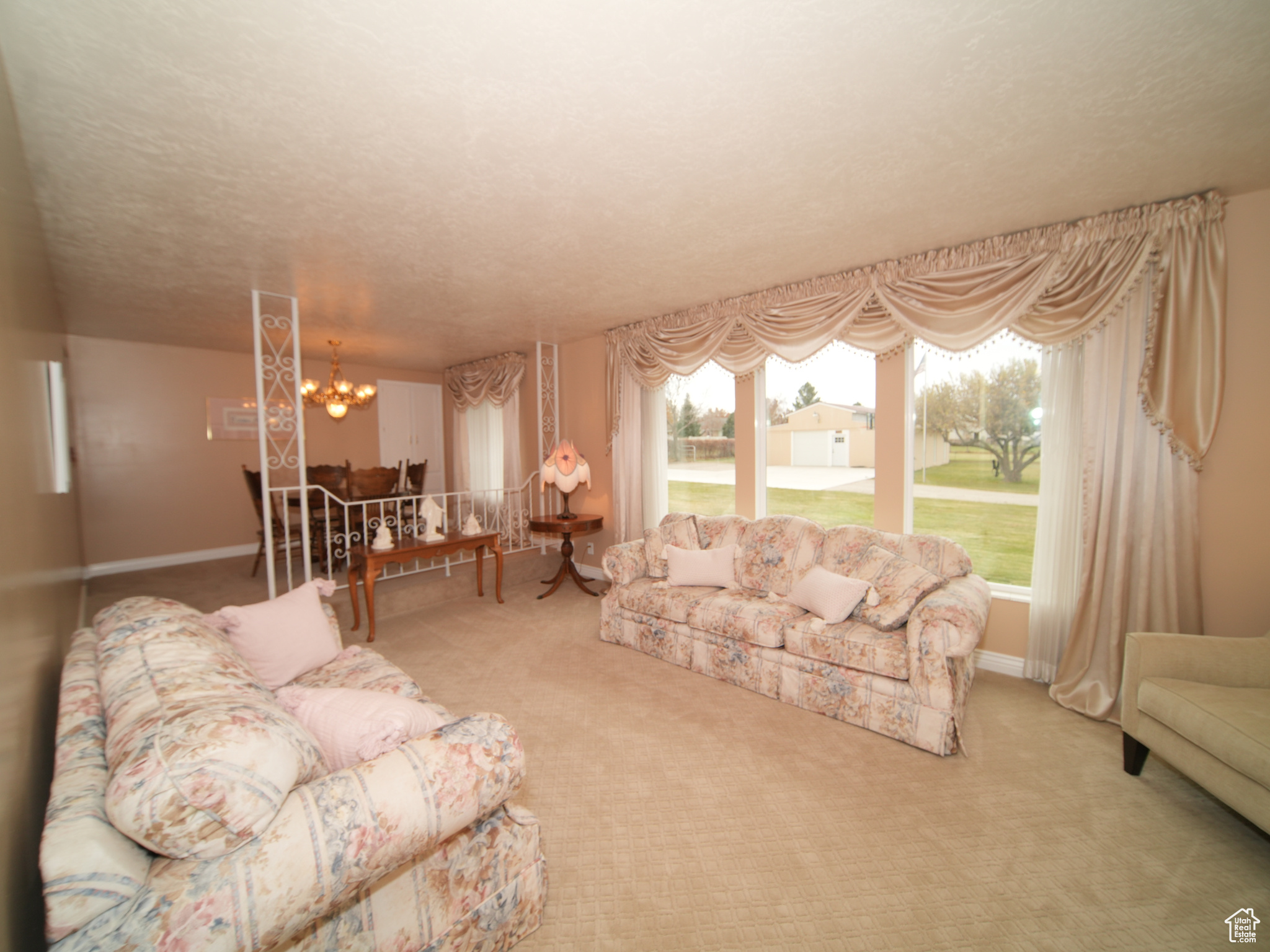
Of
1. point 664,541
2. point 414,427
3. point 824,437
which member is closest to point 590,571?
point 664,541

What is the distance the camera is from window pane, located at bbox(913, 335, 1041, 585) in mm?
3102

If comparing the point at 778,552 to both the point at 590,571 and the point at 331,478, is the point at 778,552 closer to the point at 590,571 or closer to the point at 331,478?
the point at 590,571

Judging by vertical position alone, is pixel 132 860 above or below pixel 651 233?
below

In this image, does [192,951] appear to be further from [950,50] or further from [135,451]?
[135,451]

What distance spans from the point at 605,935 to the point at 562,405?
470 centimetres

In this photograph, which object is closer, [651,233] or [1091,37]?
[1091,37]

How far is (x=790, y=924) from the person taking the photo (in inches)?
59.7

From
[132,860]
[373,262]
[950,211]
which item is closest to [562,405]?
[373,262]

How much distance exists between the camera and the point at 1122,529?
2572 mm

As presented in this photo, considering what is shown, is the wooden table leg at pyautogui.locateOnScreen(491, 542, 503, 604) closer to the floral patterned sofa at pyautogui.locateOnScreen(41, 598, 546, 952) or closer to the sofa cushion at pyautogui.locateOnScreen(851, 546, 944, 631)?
the floral patterned sofa at pyautogui.locateOnScreen(41, 598, 546, 952)

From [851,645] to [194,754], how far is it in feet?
8.23

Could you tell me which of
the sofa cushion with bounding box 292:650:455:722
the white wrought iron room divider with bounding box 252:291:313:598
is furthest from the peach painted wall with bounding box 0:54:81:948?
the white wrought iron room divider with bounding box 252:291:313:598

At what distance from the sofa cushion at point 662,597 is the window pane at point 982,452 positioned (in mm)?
1619

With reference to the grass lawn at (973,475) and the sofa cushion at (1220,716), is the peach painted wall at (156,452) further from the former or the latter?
the sofa cushion at (1220,716)
